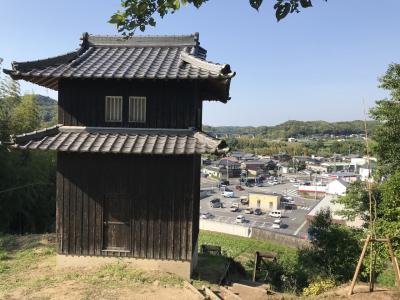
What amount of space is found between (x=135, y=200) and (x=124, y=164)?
0.92m

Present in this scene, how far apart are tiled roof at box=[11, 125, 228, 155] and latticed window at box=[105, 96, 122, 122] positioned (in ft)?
0.97

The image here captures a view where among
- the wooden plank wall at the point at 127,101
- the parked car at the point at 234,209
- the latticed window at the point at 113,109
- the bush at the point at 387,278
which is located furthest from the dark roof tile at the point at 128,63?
the parked car at the point at 234,209

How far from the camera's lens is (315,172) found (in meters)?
100

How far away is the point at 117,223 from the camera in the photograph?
8.75 m

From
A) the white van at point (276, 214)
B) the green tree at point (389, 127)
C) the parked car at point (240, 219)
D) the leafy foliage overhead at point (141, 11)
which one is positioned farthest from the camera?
the white van at point (276, 214)

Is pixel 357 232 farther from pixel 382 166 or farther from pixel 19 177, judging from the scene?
pixel 19 177

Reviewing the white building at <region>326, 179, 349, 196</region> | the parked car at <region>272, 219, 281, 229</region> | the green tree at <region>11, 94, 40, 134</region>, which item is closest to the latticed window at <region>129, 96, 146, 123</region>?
the green tree at <region>11, 94, 40, 134</region>

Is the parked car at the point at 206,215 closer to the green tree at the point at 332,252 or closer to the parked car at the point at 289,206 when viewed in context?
the parked car at the point at 289,206

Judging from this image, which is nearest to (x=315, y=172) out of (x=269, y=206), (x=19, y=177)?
(x=269, y=206)

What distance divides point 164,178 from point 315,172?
321 ft

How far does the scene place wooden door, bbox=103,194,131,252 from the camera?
8.73 m

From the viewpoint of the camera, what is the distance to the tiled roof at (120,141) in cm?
777

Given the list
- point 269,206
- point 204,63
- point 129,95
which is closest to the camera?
point 204,63

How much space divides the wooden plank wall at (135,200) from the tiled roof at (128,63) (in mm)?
1946
